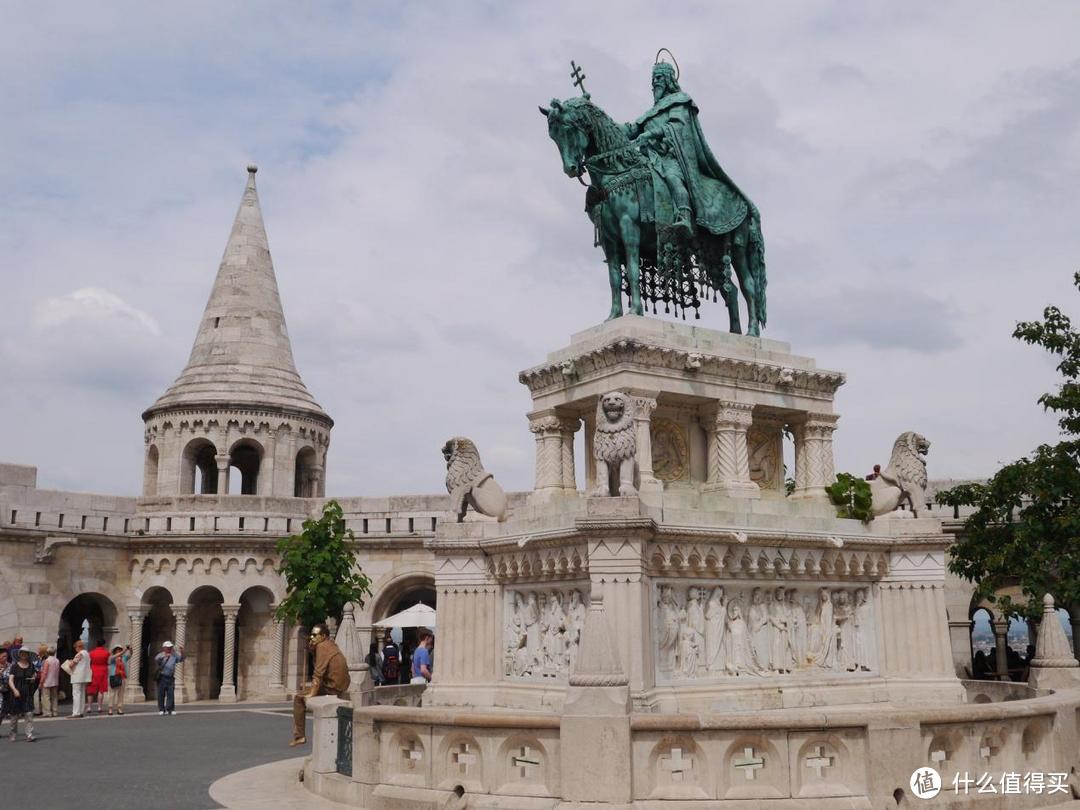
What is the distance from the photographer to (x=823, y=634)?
1275 centimetres

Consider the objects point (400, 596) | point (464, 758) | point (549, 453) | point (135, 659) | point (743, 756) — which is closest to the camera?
point (743, 756)

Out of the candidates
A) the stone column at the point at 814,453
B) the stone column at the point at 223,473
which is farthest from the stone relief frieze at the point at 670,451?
the stone column at the point at 223,473

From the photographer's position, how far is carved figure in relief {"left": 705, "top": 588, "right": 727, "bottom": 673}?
458 inches

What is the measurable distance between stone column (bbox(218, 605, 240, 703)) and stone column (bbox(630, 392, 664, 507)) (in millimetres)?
20404

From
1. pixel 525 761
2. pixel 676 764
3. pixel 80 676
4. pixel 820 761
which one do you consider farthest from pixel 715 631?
pixel 80 676

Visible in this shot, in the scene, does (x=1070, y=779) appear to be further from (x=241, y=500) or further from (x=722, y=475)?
(x=241, y=500)

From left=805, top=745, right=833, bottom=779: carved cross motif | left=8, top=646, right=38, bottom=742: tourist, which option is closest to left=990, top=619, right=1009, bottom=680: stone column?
left=805, top=745, right=833, bottom=779: carved cross motif

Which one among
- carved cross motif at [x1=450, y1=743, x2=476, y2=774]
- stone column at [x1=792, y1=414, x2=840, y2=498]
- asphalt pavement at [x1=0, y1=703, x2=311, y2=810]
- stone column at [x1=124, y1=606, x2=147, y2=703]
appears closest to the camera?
carved cross motif at [x1=450, y1=743, x2=476, y2=774]

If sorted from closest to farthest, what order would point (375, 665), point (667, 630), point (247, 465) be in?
point (667, 630), point (375, 665), point (247, 465)

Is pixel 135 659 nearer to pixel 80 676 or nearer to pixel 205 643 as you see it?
pixel 205 643

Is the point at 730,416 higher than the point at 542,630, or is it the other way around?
the point at 730,416

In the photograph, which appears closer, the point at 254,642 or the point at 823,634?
the point at 823,634

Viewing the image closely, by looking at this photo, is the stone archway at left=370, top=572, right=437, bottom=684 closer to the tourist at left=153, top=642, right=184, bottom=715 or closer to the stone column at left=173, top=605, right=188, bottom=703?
the stone column at left=173, top=605, right=188, bottom=703

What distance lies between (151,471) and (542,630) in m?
26.0
